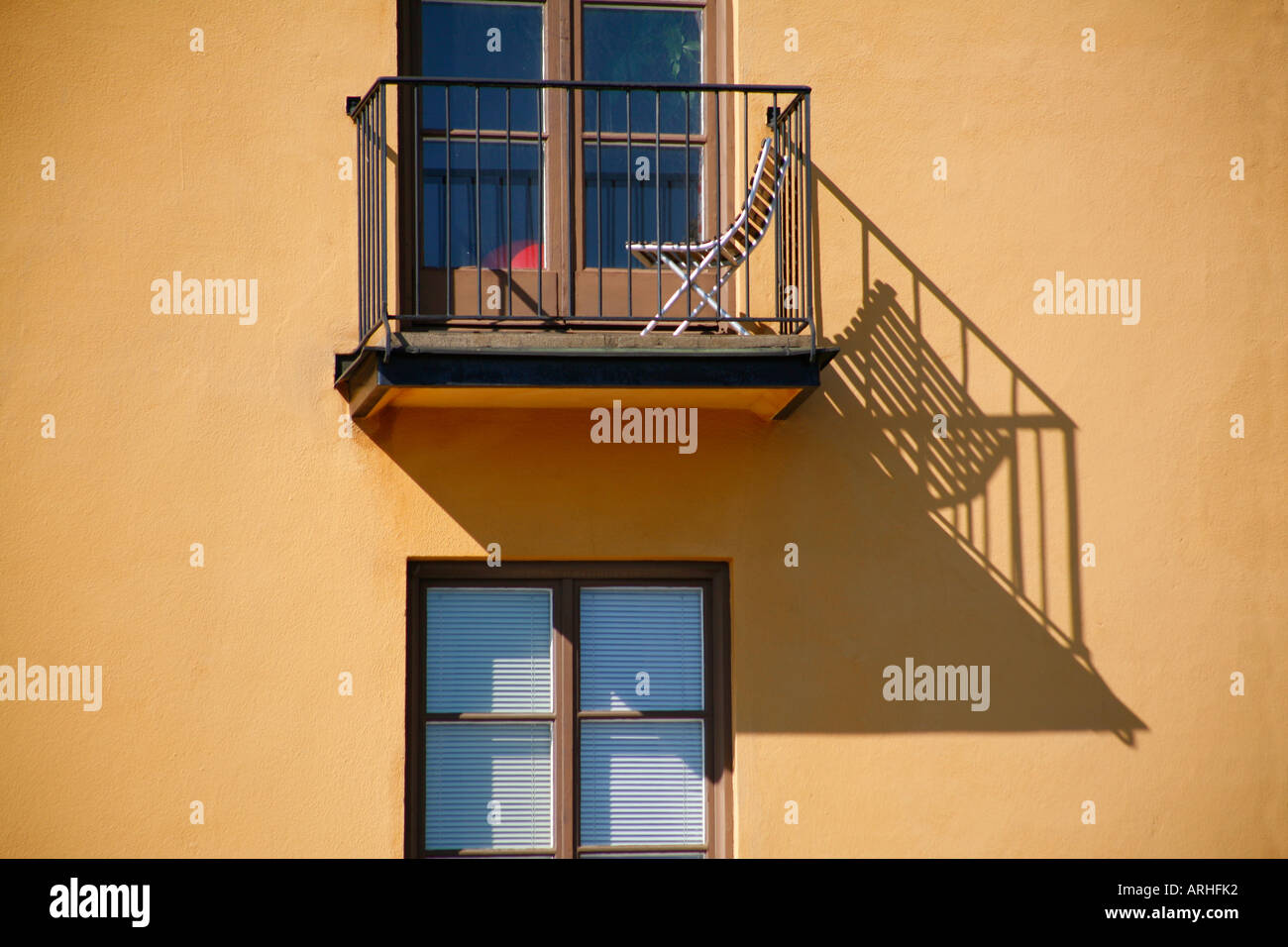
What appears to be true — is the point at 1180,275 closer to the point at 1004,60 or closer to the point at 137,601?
the point at 1004,60

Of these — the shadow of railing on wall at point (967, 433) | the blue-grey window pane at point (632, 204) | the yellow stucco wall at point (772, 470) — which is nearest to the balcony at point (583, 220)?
the blue-grey window pane at point (632, 204)

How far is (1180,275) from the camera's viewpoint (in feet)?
20.5

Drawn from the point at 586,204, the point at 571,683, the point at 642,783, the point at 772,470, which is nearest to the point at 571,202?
the point at 586,204

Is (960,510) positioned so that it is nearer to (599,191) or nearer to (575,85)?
(599,191)

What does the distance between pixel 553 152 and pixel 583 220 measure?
0.34 meters

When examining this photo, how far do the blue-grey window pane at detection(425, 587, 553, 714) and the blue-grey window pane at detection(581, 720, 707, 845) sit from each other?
1.05 ft

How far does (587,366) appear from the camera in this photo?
17.6 ft

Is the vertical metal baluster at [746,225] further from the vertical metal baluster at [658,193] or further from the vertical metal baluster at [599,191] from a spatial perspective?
the vertical metal baluster at [599,191]

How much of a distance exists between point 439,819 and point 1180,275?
408cm

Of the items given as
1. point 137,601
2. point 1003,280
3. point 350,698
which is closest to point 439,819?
point 350,698

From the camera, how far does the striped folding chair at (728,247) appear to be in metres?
5.73

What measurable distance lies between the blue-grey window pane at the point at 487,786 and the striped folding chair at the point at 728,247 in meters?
1.86

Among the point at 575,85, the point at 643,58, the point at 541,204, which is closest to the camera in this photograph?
the point at 575,85

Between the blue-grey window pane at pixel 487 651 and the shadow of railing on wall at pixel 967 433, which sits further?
the shadow of railing on wall at pixel 967 433
